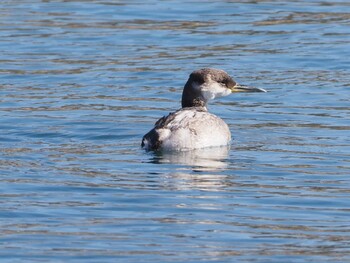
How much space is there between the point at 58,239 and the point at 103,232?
0.43 meters

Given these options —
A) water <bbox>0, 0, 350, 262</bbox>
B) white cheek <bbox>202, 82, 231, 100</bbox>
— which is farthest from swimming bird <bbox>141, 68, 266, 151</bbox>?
water <bbox>0, 0, 350, 262</bbox>

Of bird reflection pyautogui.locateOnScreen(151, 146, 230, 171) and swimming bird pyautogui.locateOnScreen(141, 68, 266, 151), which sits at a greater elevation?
swimming bird pyautogui.locateOnScreen(141, 68, 266, 151)

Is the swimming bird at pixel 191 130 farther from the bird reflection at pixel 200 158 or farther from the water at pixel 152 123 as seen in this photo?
the water at pixel 152 123

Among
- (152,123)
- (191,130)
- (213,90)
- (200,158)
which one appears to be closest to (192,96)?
(213,90)

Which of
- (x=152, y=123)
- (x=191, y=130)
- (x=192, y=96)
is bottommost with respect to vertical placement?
(x=152, y=123)

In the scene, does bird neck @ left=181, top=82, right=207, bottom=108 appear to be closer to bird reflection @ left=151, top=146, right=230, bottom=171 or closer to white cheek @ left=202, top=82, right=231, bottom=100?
white cheek @ left=202, top=82, right=231, bottom=100

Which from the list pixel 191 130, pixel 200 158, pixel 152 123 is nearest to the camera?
pixel 200 158

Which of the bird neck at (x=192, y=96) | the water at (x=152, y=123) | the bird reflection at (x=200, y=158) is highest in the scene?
the bird neck at (x=192, y=96)

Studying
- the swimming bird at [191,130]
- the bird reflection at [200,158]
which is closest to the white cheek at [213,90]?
the swimming bird at [191,130]

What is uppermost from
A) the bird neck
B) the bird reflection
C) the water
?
the bird neck

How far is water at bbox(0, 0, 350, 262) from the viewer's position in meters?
11.3

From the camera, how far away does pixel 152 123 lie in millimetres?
17438

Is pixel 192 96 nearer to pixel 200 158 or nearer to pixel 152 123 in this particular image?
pixel 152 123

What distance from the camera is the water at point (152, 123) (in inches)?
446
